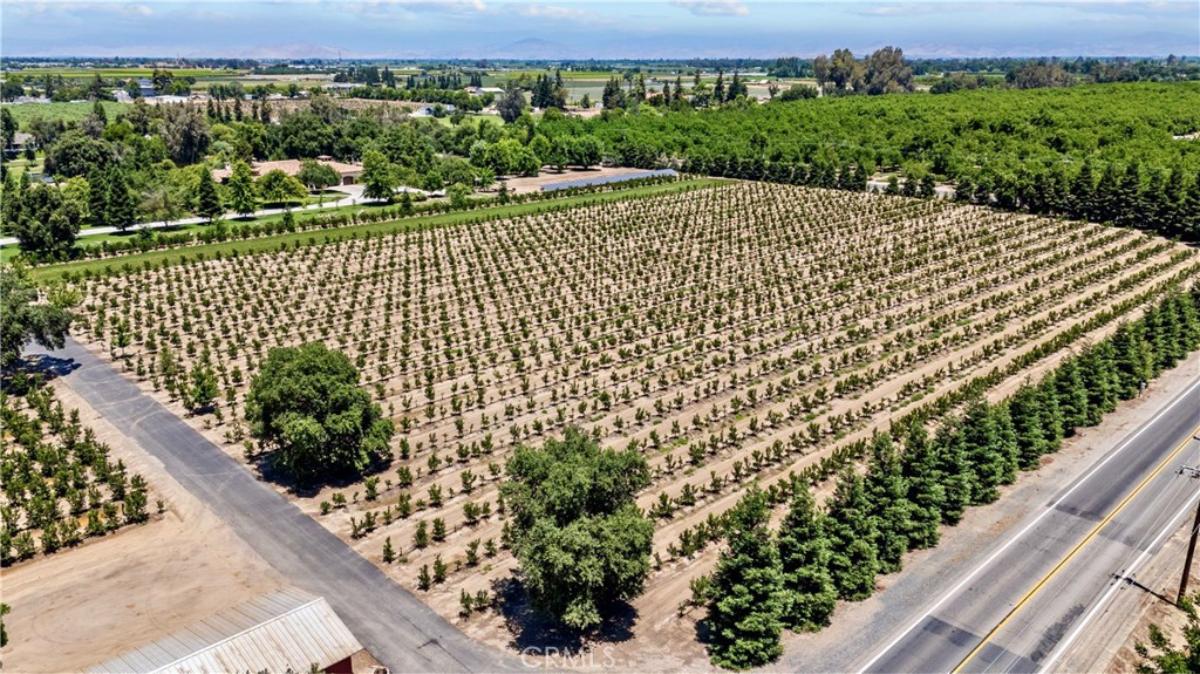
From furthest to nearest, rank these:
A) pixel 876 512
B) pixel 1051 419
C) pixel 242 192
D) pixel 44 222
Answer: pixel 242 192 < pixel 44 222 < pixel 1051 419 < pixel 876 512

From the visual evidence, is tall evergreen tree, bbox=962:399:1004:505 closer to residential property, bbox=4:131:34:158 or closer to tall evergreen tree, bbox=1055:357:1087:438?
tall evergreen tree, bbox=1055:357:1087:438

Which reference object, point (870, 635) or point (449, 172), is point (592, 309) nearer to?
point (870, 635)

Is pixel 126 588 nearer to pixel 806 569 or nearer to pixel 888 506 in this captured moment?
pixel 806 569

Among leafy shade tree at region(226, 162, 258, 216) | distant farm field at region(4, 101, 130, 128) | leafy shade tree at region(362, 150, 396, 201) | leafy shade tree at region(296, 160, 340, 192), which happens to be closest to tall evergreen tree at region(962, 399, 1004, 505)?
leafy shade tree at region(226, 162, 258, 216)

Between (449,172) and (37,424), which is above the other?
(449,172)

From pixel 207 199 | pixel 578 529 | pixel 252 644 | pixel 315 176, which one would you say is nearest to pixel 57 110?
pixel 315 176

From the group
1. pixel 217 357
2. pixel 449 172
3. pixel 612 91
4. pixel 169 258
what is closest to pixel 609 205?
pixel 449 172
